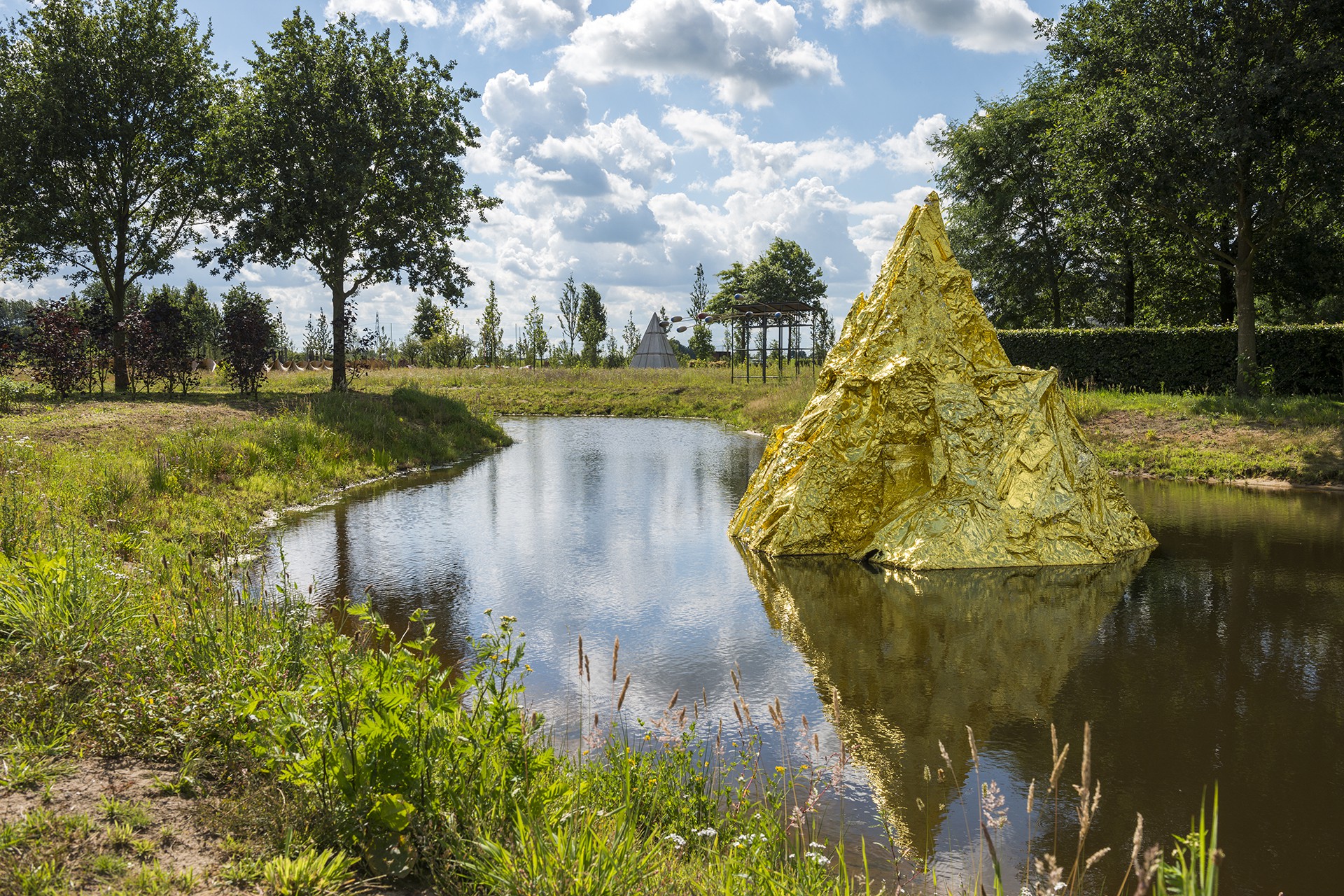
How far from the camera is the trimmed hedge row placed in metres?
21.7

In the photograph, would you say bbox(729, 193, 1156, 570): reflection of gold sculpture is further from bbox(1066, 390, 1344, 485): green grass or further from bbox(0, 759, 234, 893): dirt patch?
bbox(1066, 390, 1344, 485): green grass

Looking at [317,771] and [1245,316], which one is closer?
[317,771]

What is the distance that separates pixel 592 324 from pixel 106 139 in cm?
3851

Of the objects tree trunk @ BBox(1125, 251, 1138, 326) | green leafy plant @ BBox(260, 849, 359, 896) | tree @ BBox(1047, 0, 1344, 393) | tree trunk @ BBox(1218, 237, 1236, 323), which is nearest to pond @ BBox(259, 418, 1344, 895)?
green leafy plant @ BBox(260, 849, 359, 896)

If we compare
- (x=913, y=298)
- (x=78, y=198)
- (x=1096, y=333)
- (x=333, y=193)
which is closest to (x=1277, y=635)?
(x=913, y=298)

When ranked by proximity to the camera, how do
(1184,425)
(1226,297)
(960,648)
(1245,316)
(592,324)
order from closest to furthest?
(960,648) < (1184,425) < (1245,316) < (1226,297) < (592,324)

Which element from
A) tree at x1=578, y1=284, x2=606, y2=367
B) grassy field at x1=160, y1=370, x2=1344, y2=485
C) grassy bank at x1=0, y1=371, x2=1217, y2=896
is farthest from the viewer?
tree at x1=578, y1=284, x2=606, y2=367

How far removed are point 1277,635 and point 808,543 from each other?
15.6 feet

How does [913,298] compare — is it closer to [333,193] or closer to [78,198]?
[333,193]

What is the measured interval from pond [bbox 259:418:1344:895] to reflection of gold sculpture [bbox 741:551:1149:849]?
0.03 metres

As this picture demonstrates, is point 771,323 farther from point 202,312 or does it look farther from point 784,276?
point 202,312

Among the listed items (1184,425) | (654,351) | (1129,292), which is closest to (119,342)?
(1184,425)

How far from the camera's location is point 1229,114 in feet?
61.2

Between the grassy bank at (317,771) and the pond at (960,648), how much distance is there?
384 millimetres
